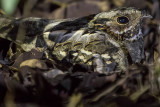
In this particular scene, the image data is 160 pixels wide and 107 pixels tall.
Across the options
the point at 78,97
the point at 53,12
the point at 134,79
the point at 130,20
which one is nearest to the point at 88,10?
the point at 53,12

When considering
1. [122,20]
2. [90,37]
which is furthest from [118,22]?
[90,37]

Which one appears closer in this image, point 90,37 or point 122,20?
point 90,37

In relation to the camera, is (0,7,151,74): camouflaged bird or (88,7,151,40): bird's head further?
(88,7,151,40): bird's head

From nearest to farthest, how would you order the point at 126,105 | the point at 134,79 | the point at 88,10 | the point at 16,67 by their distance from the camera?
the point at 126,105, the point at 134,79, the point at 16,67, the point at 88,10

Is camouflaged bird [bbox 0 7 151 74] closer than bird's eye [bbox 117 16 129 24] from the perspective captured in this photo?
Yes

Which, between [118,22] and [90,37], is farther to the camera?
[118,22]

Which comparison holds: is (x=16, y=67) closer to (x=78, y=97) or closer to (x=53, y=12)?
(x=78, y=97)

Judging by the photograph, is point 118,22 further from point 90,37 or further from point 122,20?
point 90,37

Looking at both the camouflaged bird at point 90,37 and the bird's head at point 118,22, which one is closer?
the camouflaged bird at point 90,37
